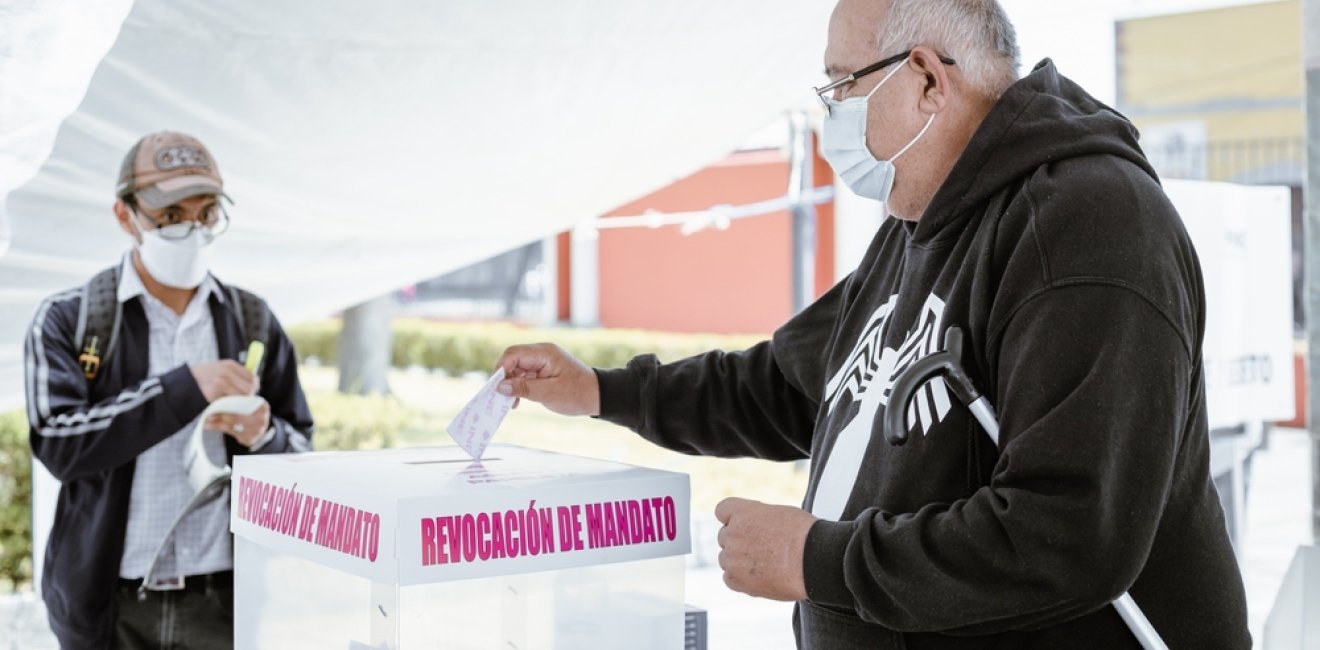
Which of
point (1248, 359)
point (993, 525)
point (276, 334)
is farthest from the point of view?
point (1248, 359)

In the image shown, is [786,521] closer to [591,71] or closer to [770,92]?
[591,71]

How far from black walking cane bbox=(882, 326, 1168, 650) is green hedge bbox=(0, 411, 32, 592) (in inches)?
184

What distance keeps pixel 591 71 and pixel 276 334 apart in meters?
1.07

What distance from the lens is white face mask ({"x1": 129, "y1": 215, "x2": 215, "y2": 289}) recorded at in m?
2.62

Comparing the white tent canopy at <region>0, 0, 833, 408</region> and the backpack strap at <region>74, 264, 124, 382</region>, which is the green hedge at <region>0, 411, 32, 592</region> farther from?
the backpack strap at <region>74, 264, 124, 382</region>

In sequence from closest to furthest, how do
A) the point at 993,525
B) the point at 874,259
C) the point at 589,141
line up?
the point at 993,525 → the point at 874,259 → the point at 589,141

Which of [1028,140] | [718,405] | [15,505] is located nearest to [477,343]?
[15,505]

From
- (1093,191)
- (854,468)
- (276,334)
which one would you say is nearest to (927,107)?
(1093,191)

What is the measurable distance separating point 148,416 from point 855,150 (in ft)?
4.70

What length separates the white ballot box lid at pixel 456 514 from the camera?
1402mm

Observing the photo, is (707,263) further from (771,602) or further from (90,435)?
(90,435)

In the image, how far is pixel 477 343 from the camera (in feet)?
52.7

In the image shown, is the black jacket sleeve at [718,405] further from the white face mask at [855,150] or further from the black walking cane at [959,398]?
the black walking cane at [959,398]

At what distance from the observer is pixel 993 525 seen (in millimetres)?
1302
